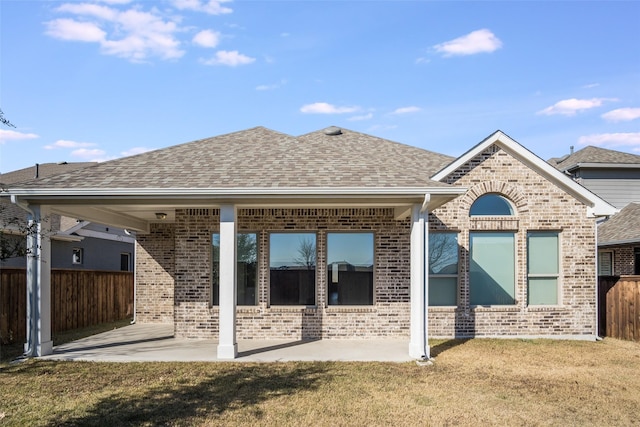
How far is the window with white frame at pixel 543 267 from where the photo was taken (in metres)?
11.8

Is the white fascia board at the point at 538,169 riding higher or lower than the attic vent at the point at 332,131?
lower

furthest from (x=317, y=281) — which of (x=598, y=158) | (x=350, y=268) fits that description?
(x=598, y=158)

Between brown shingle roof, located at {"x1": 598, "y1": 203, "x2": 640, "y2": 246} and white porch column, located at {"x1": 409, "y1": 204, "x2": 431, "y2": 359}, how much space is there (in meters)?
9.03

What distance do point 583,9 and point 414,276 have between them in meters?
7.78

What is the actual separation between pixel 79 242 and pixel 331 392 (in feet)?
54.0

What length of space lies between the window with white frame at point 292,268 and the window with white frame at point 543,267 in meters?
5.18

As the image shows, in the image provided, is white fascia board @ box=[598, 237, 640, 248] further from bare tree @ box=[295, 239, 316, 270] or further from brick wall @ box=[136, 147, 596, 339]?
bare tree @ box=[295, 239, 316, 270]

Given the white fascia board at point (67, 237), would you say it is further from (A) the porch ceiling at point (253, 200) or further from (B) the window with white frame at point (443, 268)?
(B) the window with white frame at point (443, 268)

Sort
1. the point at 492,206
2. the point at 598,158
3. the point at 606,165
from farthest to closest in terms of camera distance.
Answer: the point at 598,158, the point at 606,165, the point at 492,206

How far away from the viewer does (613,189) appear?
20.3 metres

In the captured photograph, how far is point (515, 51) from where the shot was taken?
1391cm

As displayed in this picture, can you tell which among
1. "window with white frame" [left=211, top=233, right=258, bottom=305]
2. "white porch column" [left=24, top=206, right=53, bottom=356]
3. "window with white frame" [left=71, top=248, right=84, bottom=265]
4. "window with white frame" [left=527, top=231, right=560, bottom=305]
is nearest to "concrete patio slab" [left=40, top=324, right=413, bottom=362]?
"white porch column" [left=24, top=206, right=53, bottom=356]

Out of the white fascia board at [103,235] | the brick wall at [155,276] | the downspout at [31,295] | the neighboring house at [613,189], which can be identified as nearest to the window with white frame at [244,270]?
the downspout at [31,295]

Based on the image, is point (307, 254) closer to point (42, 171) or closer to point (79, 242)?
point (79, 242)
